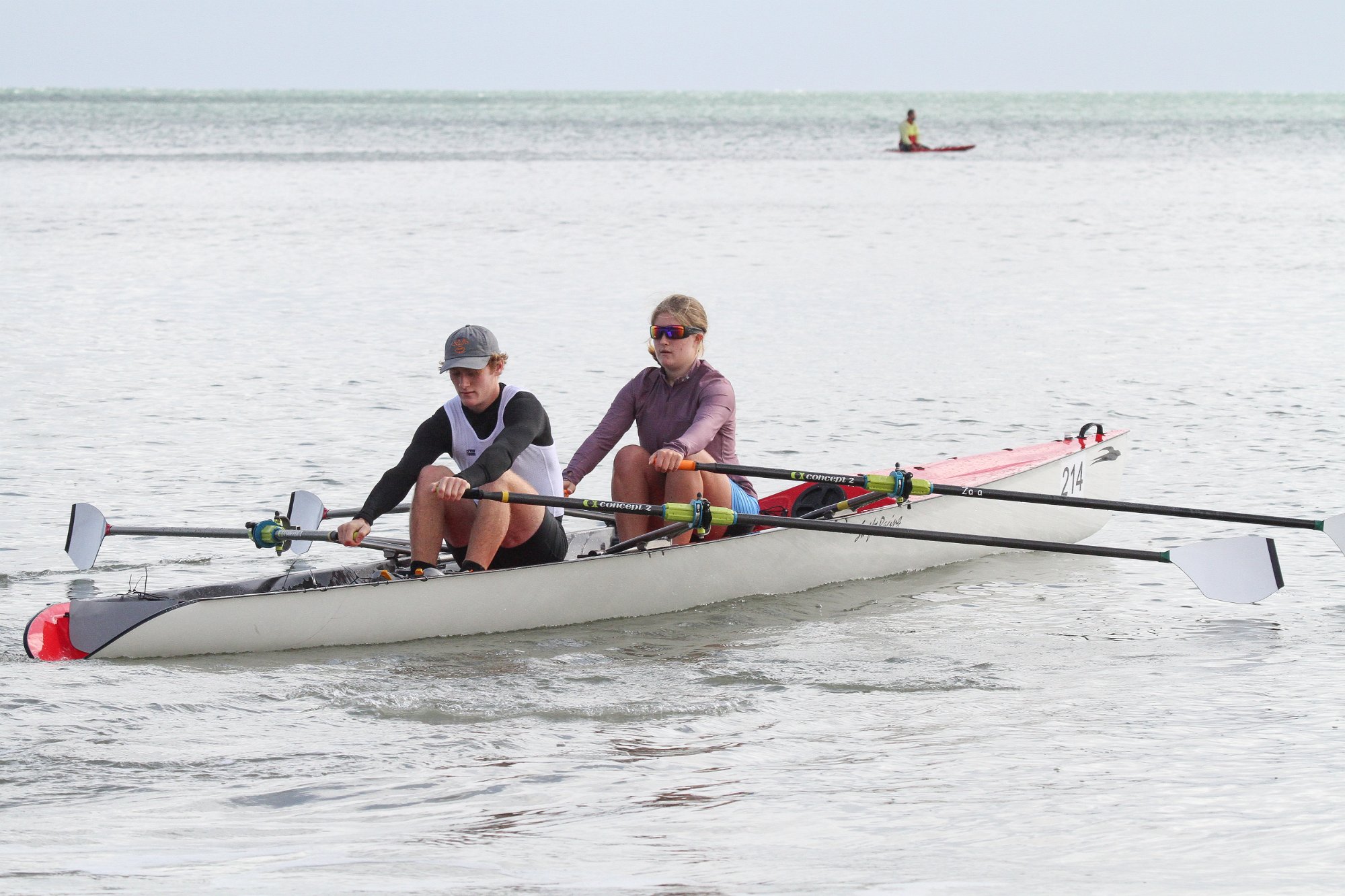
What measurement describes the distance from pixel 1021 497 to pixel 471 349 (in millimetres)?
3086

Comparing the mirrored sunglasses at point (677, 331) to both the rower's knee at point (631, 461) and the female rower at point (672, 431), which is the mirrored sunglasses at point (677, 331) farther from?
the rower's knee at point (631, 461)

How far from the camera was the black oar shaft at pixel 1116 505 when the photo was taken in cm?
779

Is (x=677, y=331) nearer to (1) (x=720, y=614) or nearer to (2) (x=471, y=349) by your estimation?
(2) (x=471, y=349)

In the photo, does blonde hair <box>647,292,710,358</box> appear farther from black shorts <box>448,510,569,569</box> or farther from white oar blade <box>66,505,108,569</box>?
white oar blade <box>66,505,108,569</box>

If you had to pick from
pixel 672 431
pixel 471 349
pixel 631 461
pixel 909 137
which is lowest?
pixel 631 461

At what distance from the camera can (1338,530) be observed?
8016mm

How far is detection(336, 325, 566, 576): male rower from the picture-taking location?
6762 millimetres

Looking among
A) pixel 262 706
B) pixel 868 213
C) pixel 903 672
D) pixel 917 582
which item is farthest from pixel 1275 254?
pixel 262 706

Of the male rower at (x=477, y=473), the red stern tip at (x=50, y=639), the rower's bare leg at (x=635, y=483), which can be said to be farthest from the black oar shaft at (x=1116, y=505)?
the red stern tip at (x=50, y=639)

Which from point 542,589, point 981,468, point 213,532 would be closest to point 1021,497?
point 981,468

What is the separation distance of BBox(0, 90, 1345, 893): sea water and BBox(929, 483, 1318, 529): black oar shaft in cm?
38

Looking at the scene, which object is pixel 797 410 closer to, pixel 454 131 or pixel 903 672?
pixel 903 672

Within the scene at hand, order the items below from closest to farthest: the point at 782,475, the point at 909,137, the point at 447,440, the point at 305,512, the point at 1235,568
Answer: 1. the point at 447,440
2. the point at 1235,568
3. the point at 782,475
4. the point at 305,512
5. the point at 909,137

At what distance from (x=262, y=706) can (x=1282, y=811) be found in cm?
370
